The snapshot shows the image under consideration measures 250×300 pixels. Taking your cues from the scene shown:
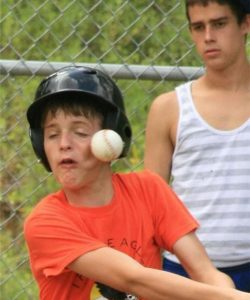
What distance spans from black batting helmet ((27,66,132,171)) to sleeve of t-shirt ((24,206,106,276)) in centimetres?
22

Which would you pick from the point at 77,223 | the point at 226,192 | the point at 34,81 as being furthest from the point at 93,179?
the point at 34,81

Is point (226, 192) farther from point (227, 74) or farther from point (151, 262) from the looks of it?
point (151, 262)

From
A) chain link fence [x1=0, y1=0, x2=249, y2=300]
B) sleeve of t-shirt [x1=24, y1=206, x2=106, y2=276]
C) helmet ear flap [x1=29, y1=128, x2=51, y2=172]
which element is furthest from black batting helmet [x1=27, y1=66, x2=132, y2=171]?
chain link fence [x1=0, y1=0, x2=249, y2=300]

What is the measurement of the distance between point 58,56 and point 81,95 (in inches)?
92.0

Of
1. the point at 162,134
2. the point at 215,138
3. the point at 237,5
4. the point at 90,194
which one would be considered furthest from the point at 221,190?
the point at 90,194

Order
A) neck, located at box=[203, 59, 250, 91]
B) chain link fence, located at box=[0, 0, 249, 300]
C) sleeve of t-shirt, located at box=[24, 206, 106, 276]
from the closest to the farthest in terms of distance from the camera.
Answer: sleeve of t-shirt, located at box=[24, 206, 106, 276] → neck, located at box=[203, 59, 250, 91] → chain link fence, located at box=[0, 0, 249, 300]

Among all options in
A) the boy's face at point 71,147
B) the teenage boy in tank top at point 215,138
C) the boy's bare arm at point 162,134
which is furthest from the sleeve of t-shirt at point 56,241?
the boy's bare arm at point 162,134

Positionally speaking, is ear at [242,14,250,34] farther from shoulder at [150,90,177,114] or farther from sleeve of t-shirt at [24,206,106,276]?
sleeve of t-shirt at [24,206,106,276]

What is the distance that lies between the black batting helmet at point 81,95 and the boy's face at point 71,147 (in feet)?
0.15

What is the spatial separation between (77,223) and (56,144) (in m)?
0.24

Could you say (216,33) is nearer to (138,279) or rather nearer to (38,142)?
(38,142)

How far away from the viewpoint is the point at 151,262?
11.9 feet

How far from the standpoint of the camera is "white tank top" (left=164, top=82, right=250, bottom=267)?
431 centimetres

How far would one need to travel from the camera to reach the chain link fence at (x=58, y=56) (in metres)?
5.54
